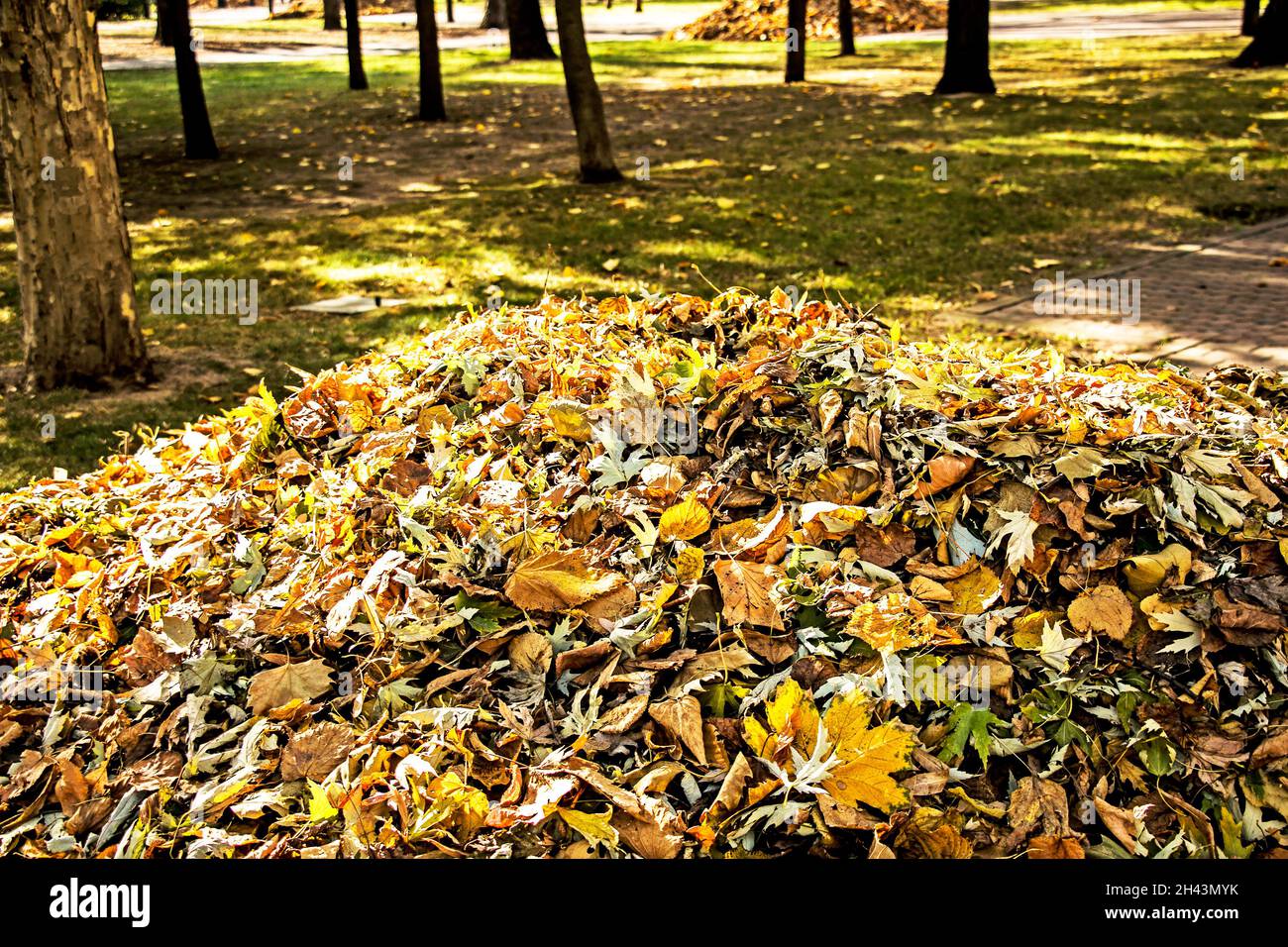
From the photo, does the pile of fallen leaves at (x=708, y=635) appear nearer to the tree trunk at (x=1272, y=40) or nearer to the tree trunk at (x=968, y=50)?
the tree trunk at (x=968, y=50)

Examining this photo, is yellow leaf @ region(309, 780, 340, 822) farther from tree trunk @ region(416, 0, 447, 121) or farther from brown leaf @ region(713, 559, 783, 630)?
tree trunk @ region(416, 0, 447, 121)

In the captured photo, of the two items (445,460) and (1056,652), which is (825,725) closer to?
(1056,652)

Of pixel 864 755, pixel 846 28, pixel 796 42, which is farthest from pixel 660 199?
pixel 846 28

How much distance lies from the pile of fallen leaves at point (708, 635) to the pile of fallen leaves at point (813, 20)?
957 inches

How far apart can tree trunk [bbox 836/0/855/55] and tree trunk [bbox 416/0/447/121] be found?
8.59 m

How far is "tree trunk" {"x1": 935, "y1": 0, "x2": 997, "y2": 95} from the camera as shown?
49.9 ft

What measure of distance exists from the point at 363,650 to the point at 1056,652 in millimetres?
1675

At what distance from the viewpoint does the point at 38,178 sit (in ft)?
18.6

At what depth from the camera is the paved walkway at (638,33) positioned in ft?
77.0

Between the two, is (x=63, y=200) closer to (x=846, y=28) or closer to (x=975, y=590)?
(x=975, y=590)

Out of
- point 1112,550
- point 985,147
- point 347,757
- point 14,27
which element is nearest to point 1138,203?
point 985,147

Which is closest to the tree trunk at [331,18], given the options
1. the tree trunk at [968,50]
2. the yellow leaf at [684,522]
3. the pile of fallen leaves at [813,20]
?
the pile of fallen leaves at [813,20]

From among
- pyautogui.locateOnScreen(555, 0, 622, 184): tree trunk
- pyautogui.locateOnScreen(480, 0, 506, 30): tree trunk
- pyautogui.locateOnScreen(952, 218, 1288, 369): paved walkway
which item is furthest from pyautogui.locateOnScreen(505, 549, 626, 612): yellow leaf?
pyautogui.locateOnScreen(480, 0, 506, 30): tree trunk
